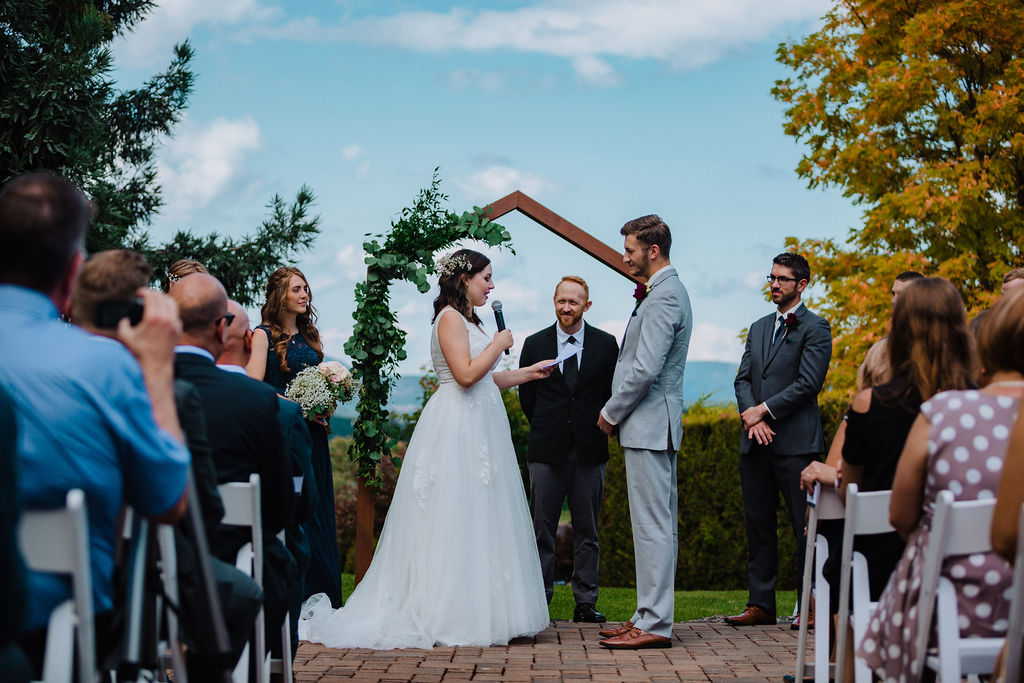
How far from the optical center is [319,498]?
613 cm

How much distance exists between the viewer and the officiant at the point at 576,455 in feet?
22.8

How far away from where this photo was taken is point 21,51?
9898mm

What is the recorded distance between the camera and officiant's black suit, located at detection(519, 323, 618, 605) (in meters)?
6.95

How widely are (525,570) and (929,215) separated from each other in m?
8.42

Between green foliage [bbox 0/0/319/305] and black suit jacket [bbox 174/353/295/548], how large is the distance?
23.1 ft

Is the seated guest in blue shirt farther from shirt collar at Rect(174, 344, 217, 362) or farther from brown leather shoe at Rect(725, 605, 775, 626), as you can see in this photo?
brown leather shoe at Rect(725, 605, 775, 626)

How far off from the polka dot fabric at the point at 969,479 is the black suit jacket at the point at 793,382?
12.2ft

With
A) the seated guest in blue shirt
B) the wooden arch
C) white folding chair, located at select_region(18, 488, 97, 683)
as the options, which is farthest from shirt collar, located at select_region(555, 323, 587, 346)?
white folding chair, located at select_region(18, 488, 97, 683)

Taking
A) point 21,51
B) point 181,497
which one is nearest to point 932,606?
point 181,497

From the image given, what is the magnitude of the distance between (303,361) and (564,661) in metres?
2.43

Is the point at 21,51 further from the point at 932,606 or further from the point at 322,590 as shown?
the point at 932,606

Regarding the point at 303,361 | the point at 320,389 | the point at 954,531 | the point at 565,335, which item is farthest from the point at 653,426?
the point at 954,531

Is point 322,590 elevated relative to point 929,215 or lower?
lower

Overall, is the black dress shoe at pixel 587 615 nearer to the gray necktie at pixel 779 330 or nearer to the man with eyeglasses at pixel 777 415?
the man with eyeglasses at pixel 777 415
